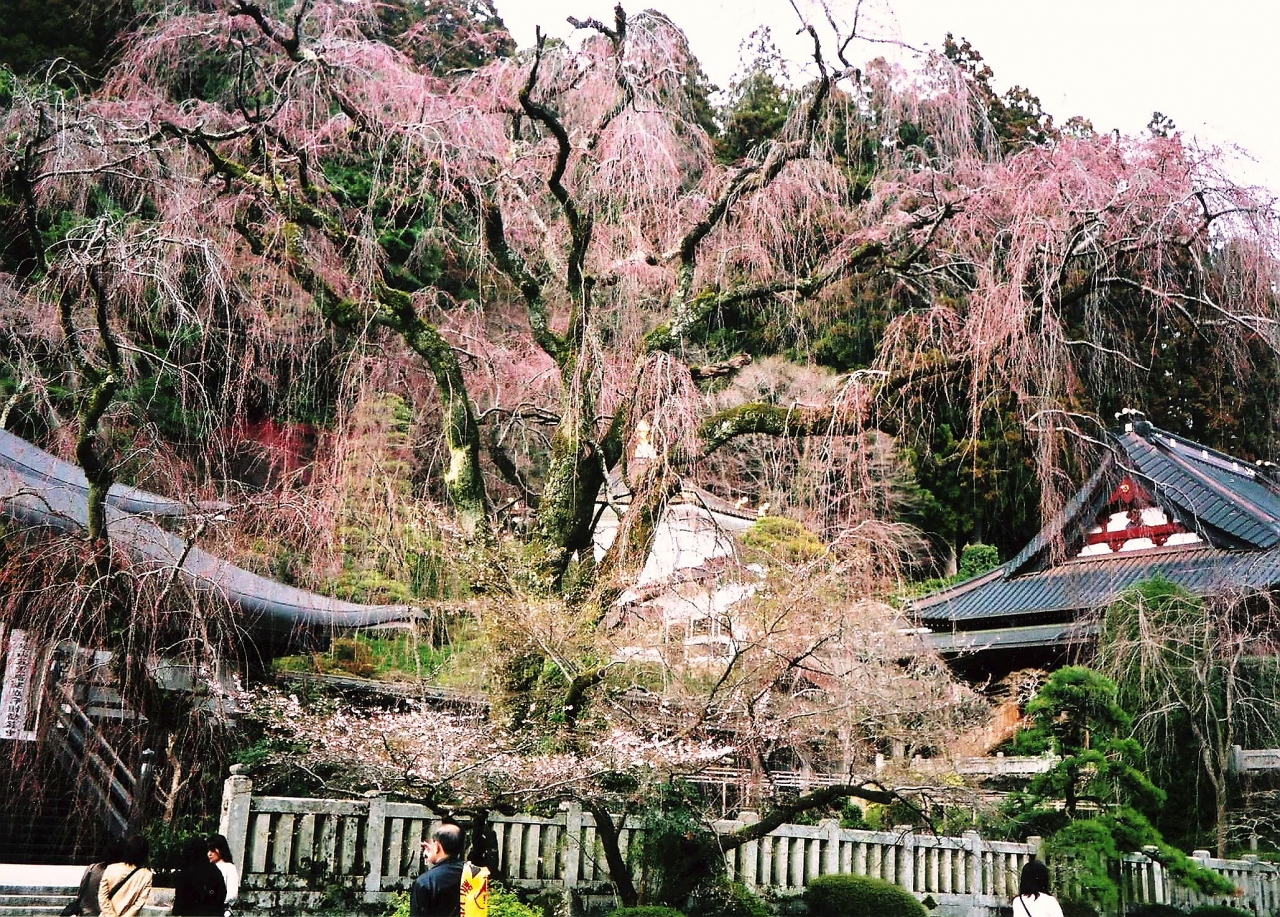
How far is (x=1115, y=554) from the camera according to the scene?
52.6 feet

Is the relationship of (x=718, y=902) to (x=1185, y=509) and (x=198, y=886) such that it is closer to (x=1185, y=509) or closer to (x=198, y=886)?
(x=198, y=886)

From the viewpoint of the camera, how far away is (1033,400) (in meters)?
8.30

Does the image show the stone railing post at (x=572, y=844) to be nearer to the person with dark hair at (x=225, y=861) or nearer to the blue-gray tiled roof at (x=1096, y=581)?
the person with dark hair at (x=225, y=861)

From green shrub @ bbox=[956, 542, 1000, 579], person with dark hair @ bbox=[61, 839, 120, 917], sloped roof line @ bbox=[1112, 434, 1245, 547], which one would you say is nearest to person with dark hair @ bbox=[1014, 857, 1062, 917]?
person with dark hair @ bbox=[61, 839, 120, 917]

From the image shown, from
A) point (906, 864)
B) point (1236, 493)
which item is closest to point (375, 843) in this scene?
point (906, 864)

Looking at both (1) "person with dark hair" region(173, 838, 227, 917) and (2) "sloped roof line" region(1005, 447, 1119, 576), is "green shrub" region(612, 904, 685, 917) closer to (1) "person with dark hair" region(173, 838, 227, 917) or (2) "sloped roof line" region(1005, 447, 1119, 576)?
(1) "person with dark hair" region(173, 838, 227, 917)

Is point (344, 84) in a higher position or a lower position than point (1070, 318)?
higher

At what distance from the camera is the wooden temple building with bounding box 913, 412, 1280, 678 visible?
1460 centimetres

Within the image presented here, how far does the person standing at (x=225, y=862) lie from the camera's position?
5898 mm

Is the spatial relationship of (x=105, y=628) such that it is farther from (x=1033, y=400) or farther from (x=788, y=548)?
(x=1033, y=400)

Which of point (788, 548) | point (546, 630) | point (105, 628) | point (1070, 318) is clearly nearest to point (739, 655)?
point (546, 630)

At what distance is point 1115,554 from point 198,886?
1398 centimetres

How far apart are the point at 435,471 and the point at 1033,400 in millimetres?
6834

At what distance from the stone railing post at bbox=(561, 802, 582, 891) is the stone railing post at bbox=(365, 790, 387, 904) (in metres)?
1.35
